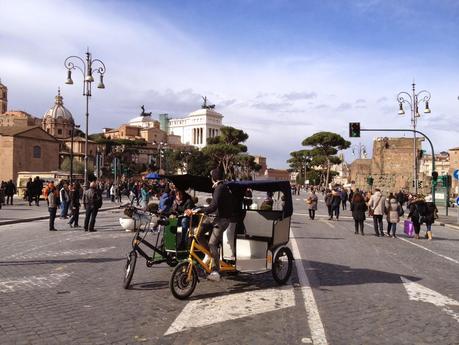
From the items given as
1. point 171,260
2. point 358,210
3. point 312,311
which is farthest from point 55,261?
point 358,210

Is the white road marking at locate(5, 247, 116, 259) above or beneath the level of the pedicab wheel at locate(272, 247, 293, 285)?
beneath

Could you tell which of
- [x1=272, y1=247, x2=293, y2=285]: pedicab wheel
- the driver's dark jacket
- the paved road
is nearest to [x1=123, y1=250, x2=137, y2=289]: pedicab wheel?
the paved road

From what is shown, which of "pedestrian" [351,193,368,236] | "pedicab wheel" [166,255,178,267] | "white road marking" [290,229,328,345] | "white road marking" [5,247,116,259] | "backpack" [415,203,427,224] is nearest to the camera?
"white road marking" [290,229,328,345]

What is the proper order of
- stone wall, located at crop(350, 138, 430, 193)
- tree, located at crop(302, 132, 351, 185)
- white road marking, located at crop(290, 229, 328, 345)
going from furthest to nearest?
tree, located at crop(302, 132, 351, 185) < stone wall, located at crop(350, 138, 430, 193) < white road marking, located at crop(290, 229, 328, 345)

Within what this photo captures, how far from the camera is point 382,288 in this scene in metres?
7.75

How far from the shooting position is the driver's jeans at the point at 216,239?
7.01m

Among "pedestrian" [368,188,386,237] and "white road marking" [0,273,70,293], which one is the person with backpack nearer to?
"pedestrian" [368,188,386,237]

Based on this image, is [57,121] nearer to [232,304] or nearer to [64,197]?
[64,197]

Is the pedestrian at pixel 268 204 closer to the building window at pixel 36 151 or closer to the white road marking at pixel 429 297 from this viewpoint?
the white road marking at pixel 429 297

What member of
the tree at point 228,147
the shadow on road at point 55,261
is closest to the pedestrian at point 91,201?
the shadow on road at point 55,261

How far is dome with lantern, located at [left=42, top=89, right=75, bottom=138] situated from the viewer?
366 ft

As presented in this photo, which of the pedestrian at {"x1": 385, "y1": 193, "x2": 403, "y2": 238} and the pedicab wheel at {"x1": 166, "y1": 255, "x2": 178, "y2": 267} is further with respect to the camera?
the pedestrian at {"x1": 385, "y1": 193, "x2": 403, "y2": 238}

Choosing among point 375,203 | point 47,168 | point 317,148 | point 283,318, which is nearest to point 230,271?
point 283,318

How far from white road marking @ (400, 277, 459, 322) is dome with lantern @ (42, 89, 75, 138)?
11098 cm
